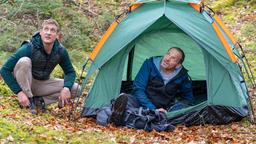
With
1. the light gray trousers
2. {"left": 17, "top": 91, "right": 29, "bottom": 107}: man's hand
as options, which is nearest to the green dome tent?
the light gray trousers

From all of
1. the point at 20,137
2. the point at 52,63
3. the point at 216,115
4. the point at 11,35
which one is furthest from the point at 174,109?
the point at 11,35

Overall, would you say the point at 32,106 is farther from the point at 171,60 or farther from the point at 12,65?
the point at 171,60

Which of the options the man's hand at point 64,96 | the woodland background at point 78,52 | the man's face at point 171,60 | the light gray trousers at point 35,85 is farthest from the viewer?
the man's face at point 171,60

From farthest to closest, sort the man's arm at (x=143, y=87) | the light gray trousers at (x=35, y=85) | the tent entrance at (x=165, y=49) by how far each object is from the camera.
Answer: the tent entrance at (x=165, y=49) → the man's arm at (x=143, y=87) → the light gray trousers at (x=35, y=85)

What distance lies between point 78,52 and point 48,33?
391 cm

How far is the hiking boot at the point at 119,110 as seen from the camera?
6168 millimetres

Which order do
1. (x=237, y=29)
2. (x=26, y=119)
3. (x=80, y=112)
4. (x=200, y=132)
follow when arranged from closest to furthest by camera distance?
(x=26, y=119), (x=200, y=132), (x=80, y=112), (x=237, y=29)

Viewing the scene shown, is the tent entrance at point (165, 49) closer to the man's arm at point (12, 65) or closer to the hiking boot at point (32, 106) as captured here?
the hiking boot at point (32, 106)

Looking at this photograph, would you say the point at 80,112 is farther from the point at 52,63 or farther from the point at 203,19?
the point at 203,19

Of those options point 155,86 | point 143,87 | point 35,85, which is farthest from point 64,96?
point 155,86

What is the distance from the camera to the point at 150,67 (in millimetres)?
7043

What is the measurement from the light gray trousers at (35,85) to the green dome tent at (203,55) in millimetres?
380

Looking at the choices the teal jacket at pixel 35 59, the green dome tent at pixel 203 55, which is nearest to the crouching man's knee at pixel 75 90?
the green dome tent at pixel 203 55

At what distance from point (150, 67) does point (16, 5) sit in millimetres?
5008
